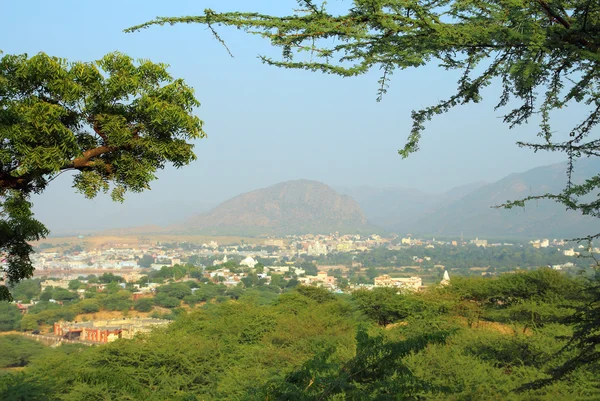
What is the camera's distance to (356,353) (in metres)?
3.35

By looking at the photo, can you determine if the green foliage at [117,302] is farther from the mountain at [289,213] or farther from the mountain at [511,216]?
the mountain at [289,213]

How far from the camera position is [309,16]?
2371 millimetres

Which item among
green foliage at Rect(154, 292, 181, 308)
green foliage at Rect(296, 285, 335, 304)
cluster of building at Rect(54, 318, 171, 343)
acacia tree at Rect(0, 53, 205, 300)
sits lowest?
green foliage at Rect(154, 292, 181, 308)

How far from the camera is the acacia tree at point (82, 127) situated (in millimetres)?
3949

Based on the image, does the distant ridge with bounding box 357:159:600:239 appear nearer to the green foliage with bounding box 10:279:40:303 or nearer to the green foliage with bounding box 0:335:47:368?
the green foliage with bounding box 10:279:40:303

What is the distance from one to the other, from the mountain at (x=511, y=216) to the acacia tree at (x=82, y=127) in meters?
102

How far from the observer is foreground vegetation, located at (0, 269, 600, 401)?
10.1 ft

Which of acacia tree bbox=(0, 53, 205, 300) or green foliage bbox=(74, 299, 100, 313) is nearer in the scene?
acacia tree bbox=(0, 53, 205, 300)

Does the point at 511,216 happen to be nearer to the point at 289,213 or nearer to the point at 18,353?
the point at 289,213

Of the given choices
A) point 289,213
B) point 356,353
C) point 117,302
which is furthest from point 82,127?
point 289,213

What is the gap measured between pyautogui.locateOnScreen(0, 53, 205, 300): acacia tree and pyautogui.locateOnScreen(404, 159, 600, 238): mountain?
335 feet

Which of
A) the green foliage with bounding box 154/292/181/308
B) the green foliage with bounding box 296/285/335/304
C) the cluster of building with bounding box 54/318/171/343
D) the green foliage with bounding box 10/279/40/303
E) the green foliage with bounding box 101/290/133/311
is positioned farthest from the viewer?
the green foliage with bounding box 10/279/40/303

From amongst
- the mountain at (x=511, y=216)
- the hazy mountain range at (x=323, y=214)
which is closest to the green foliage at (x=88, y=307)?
the mountain at (x=511, y=216)

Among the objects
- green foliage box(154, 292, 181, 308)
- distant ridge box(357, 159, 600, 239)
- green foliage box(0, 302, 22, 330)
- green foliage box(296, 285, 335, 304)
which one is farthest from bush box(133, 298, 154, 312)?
distant ridge box(357, 159, 600, 239)
